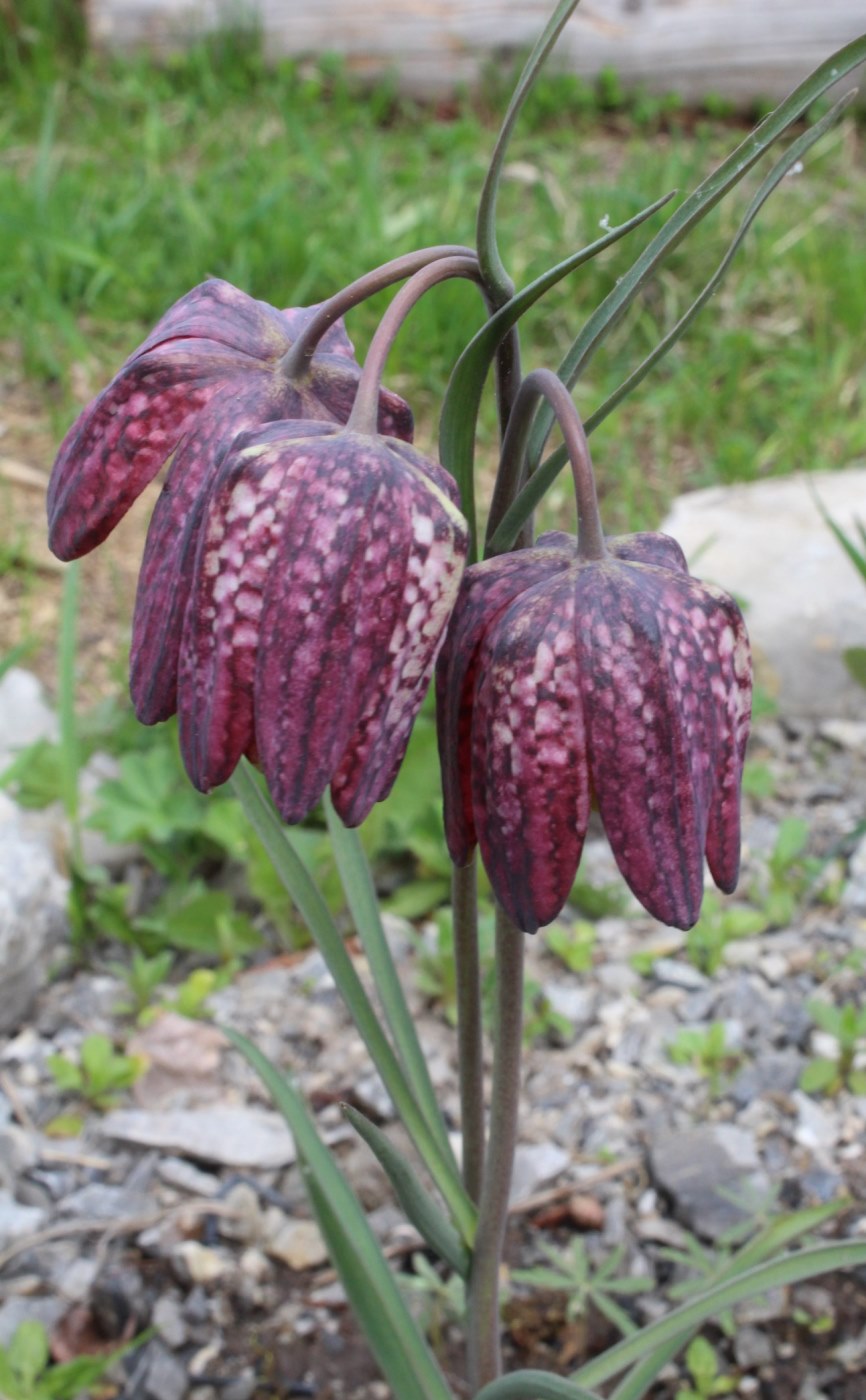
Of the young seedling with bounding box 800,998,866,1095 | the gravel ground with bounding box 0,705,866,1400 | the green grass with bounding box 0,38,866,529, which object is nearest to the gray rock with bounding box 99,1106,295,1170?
the gravel ground with bounding box 0,705,866,1400

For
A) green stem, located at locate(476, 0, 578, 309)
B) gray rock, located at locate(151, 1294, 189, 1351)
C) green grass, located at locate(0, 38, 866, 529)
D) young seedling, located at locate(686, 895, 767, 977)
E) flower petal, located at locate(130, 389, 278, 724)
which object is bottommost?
gray rock, located at locate(151, 1294, 189, 1351)

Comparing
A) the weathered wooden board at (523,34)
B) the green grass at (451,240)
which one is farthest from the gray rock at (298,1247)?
the weathered wooden board at (523,34)

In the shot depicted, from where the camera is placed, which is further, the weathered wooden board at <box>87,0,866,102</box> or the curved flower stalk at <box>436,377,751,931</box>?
the weathered wooden board at <box>87,0,866,102</box>

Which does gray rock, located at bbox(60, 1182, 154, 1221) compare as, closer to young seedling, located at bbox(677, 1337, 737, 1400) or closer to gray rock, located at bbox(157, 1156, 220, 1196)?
gray rock, located at bbox(157, 1156, 220, 1196)

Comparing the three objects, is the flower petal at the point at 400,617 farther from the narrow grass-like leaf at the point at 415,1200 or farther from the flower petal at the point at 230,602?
the narrow grass-like leaf at the point at 415,1200

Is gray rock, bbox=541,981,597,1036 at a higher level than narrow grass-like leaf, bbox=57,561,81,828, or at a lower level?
lower

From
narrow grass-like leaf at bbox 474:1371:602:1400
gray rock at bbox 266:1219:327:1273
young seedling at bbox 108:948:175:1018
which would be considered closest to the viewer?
narrow grass-like leaf at bbox 474:1371:602:1400
